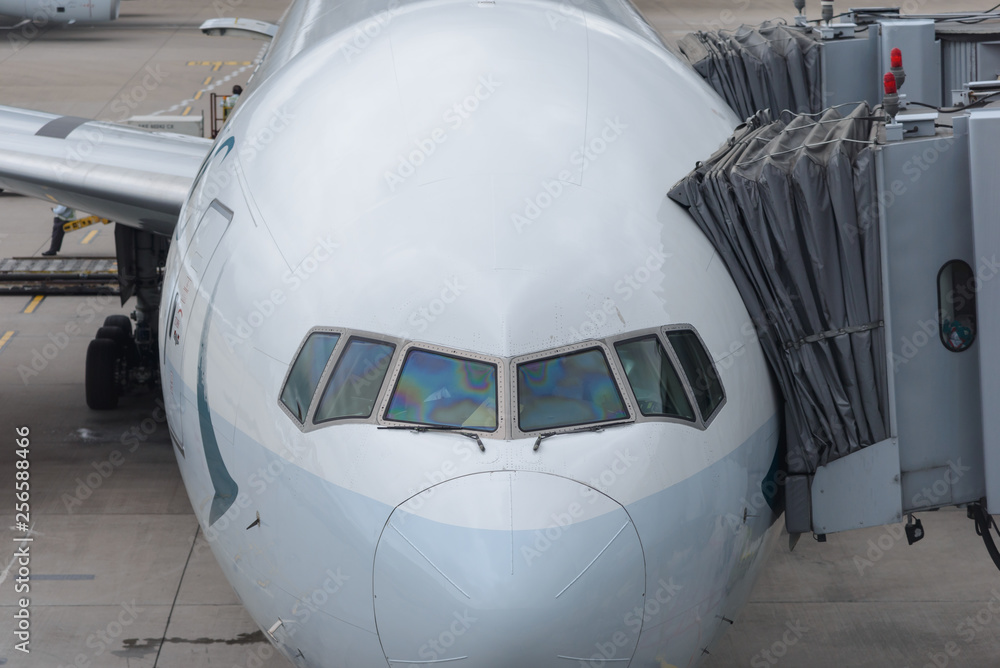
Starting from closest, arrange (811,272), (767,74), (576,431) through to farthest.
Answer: (576,431), (811,272), (767,74)

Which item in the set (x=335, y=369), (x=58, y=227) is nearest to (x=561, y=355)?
(x=335, y=369)

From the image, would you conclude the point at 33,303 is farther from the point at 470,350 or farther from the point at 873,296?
the point at 873,296

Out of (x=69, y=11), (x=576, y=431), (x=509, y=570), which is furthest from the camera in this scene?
(x=69, y=11)

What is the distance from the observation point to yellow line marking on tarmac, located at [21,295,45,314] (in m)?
18.8

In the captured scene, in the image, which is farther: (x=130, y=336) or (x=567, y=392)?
(x=130, y=336)

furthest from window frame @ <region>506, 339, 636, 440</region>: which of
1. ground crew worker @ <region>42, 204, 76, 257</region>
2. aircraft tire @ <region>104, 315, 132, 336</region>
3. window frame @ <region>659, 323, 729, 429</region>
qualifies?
ground crew worker @ <region>42, 204, 76, 257</region>

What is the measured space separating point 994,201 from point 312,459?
4.23 metres

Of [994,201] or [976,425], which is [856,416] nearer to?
[976,425]

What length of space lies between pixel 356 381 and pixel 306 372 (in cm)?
32

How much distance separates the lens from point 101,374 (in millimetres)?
15062

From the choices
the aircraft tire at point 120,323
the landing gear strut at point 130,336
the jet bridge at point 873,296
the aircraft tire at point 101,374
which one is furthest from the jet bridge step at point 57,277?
the jet bridge at point 873,296

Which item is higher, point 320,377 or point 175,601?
point 320,377

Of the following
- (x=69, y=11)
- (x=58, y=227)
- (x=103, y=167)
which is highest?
(x=69, y=11)

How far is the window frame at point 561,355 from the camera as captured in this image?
5.67m
